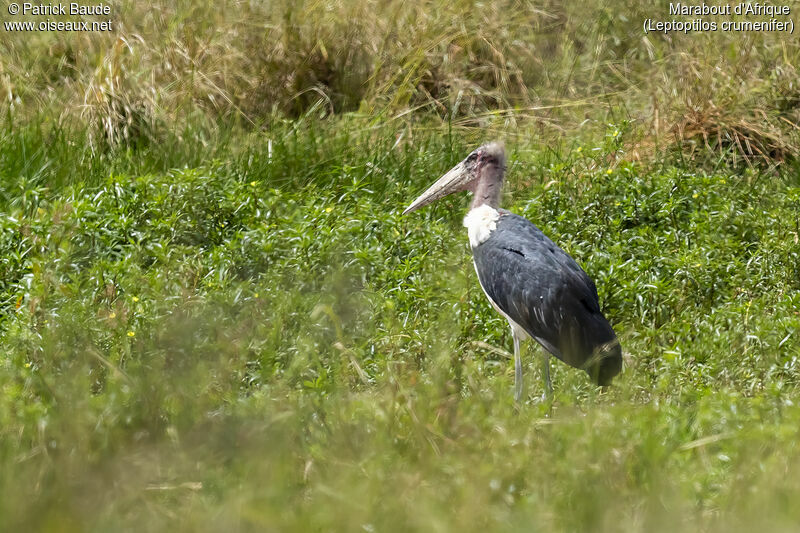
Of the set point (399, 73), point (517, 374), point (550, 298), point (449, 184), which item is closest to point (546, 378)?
point (517, 374)

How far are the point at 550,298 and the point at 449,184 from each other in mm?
1300

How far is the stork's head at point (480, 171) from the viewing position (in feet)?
16.3

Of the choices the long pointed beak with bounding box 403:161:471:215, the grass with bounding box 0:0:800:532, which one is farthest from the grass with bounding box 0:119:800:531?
the long pointed beak with bounding box 403:161:471:215

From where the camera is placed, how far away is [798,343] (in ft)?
15.1

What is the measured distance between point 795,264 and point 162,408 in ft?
12.2

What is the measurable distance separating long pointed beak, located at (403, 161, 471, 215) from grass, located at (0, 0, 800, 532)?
1.13ft

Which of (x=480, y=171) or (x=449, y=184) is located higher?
(x=480, y=171)

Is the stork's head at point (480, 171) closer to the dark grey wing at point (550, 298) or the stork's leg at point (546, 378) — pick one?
the dark grey wing at point (550, 298)

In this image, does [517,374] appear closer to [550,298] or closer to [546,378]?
[546,378]

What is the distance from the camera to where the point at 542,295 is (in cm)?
414

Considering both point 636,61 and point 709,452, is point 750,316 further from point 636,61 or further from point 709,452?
point 636,61

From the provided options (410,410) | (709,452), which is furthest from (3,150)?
(709,452)

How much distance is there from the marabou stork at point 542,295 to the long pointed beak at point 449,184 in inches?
17.2

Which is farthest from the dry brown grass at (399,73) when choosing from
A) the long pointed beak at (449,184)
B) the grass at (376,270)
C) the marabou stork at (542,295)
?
the marabou stork at (542,295)
